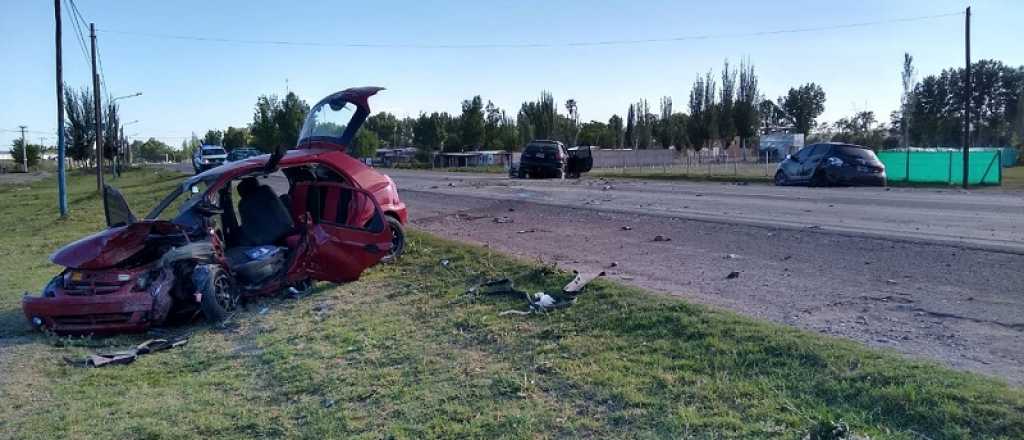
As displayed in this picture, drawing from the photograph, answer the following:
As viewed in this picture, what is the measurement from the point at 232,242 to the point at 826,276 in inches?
275

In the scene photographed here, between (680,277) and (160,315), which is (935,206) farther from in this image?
(160,315)

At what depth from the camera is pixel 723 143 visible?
7475 cm

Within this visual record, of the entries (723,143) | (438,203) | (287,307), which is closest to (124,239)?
(287,307)

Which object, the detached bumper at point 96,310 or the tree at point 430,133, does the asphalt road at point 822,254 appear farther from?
the tree at point 430,133

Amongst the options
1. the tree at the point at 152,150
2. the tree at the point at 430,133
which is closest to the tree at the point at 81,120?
the tree at the point at 430,133

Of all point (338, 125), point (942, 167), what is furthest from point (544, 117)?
point (338, 125)

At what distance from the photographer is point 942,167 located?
29.6 m

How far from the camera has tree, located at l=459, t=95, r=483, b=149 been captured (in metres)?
83.9

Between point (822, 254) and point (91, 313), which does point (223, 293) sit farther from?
point (822, 254)

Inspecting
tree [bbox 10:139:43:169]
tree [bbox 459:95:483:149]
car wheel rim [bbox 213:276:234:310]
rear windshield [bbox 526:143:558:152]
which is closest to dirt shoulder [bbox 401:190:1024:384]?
car wheel rim [bbox 213:276:234:310]

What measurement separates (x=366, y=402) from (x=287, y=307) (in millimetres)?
3657

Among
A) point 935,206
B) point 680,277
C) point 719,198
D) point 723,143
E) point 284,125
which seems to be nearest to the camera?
point 680,277

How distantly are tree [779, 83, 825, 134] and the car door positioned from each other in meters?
103

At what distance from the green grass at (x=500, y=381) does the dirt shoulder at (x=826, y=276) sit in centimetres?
73
